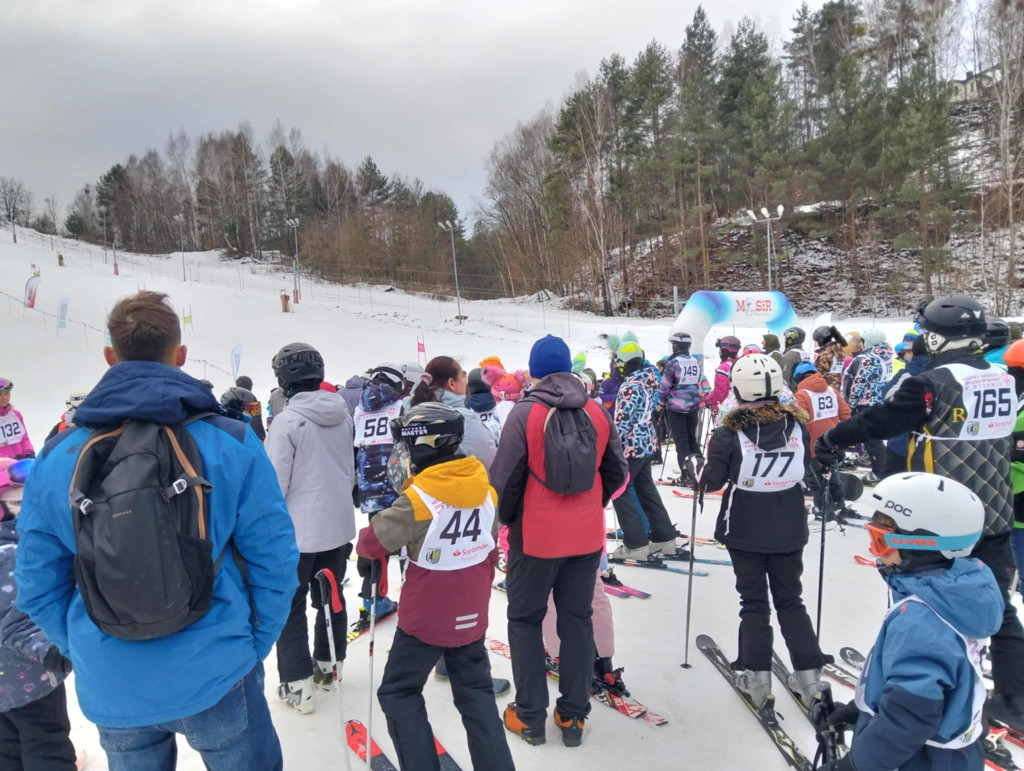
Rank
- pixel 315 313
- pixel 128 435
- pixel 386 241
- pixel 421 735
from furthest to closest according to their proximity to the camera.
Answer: pixel 386 241
pixel 315 313
pixel 421 735
pixel 128 435

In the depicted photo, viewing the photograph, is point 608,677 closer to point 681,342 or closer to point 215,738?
point 215,738

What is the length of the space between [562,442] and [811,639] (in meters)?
1.63

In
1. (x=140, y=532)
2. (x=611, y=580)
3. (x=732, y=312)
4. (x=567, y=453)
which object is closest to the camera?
A: (x=140, y=532)

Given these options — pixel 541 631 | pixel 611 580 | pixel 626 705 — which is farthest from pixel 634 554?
pixel 541 631

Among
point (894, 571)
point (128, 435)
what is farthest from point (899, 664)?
point (128, 435)

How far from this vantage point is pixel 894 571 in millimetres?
1809

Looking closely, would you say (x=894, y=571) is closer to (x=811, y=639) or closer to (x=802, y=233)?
(x=811, y=639)

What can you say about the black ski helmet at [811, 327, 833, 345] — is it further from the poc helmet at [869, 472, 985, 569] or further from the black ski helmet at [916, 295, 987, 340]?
the poc helmet at [869, 472, 985, 569]

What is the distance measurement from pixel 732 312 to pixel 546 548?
14.6 meters

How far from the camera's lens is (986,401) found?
284 centimetres

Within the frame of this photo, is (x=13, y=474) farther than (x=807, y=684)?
No

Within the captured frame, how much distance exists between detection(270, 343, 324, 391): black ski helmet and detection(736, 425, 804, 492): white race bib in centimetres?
222

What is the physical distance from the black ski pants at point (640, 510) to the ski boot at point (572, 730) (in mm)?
2241

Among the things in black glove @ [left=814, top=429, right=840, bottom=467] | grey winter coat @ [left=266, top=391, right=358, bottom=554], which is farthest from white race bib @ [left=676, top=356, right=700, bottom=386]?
grey winter coat @ [left=266, top=391, right=358, bottom=554]
